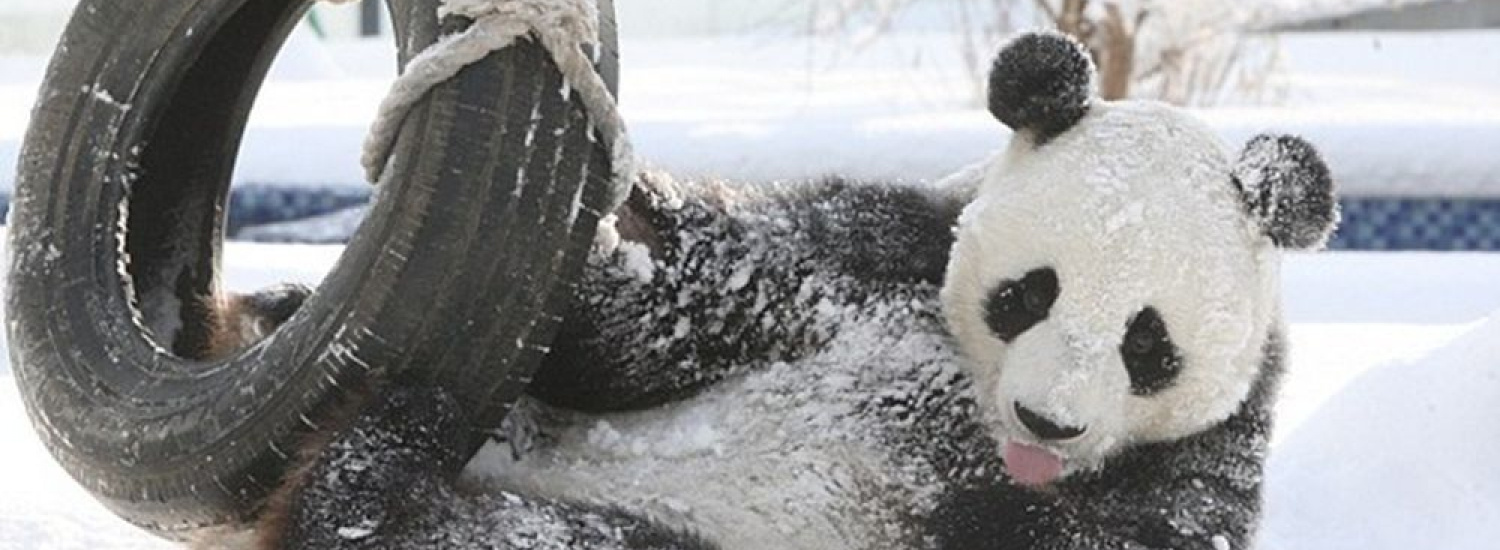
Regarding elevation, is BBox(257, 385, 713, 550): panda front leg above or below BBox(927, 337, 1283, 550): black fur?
above

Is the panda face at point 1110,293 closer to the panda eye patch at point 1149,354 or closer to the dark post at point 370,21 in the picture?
the panda eye patch at point 1149,354

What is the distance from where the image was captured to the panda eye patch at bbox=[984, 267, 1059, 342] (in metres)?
1.31

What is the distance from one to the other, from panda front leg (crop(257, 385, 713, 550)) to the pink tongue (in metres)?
0.24

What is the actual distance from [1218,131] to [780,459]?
0.58 metres

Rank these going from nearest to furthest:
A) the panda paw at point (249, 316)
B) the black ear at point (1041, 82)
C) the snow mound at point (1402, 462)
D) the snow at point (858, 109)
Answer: the black ear at point (1041, 82)
the panda paw at point (249, 316)
the snow mound at point (1402, 462)
the snow at point (858, 109)

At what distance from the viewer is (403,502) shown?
127cm

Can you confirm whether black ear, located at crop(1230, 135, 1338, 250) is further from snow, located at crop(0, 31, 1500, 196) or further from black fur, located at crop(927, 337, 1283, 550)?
snow, located at crop(0, 31, 1500, 196)

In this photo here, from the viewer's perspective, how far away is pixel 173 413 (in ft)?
4.54

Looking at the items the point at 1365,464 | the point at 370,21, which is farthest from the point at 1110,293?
the point at 370,21

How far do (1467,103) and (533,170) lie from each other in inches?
269

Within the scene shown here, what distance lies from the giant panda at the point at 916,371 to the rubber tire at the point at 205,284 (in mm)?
47

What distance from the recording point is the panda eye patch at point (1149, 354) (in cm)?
130

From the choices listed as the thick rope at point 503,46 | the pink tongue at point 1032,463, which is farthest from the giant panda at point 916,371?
the thick rope at point 503,46

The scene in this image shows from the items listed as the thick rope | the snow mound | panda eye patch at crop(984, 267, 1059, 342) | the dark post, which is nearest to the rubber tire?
the thick rope
